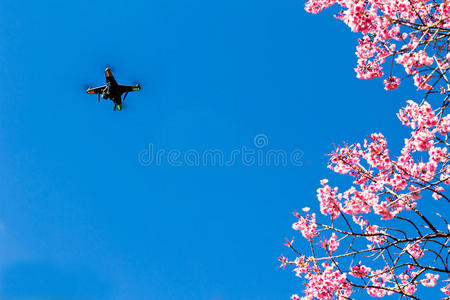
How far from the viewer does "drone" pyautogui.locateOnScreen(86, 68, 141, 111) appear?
24.2m

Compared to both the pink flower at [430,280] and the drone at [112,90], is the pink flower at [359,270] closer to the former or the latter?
the pink flower at [430,280]

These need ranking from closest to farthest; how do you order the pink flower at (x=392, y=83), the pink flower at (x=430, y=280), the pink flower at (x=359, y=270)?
the pink flower at (x=359, y=270) < the pink flower at (x=430, y=280) < the pink flower at (x=392, y=83)

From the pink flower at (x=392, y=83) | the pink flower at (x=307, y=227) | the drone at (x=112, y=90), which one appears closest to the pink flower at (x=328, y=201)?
the pink flower at (x=307, y=227)

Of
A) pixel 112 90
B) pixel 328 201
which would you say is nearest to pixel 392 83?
pixel 328 201

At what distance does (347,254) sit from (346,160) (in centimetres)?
200

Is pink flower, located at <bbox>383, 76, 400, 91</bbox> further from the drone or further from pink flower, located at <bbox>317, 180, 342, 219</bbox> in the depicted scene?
the drone

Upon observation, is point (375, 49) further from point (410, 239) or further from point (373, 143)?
point (410, 239)

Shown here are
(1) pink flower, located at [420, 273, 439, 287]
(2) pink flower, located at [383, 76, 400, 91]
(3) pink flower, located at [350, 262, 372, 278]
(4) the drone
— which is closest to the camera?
(3) pink flower, located at [350, 262, 372, 278]

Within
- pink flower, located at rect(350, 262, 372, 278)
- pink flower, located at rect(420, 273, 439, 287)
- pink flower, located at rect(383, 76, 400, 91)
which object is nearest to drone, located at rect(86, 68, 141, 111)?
pink flower, located at rect(383, 76, 400, 91)

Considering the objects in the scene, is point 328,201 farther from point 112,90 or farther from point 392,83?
point 112,90

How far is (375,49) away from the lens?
29.1ft

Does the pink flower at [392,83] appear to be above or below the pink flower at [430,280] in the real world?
above

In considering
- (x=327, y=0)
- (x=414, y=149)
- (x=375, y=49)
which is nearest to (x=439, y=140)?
(x=414, y=149)

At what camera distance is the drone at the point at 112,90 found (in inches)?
953
